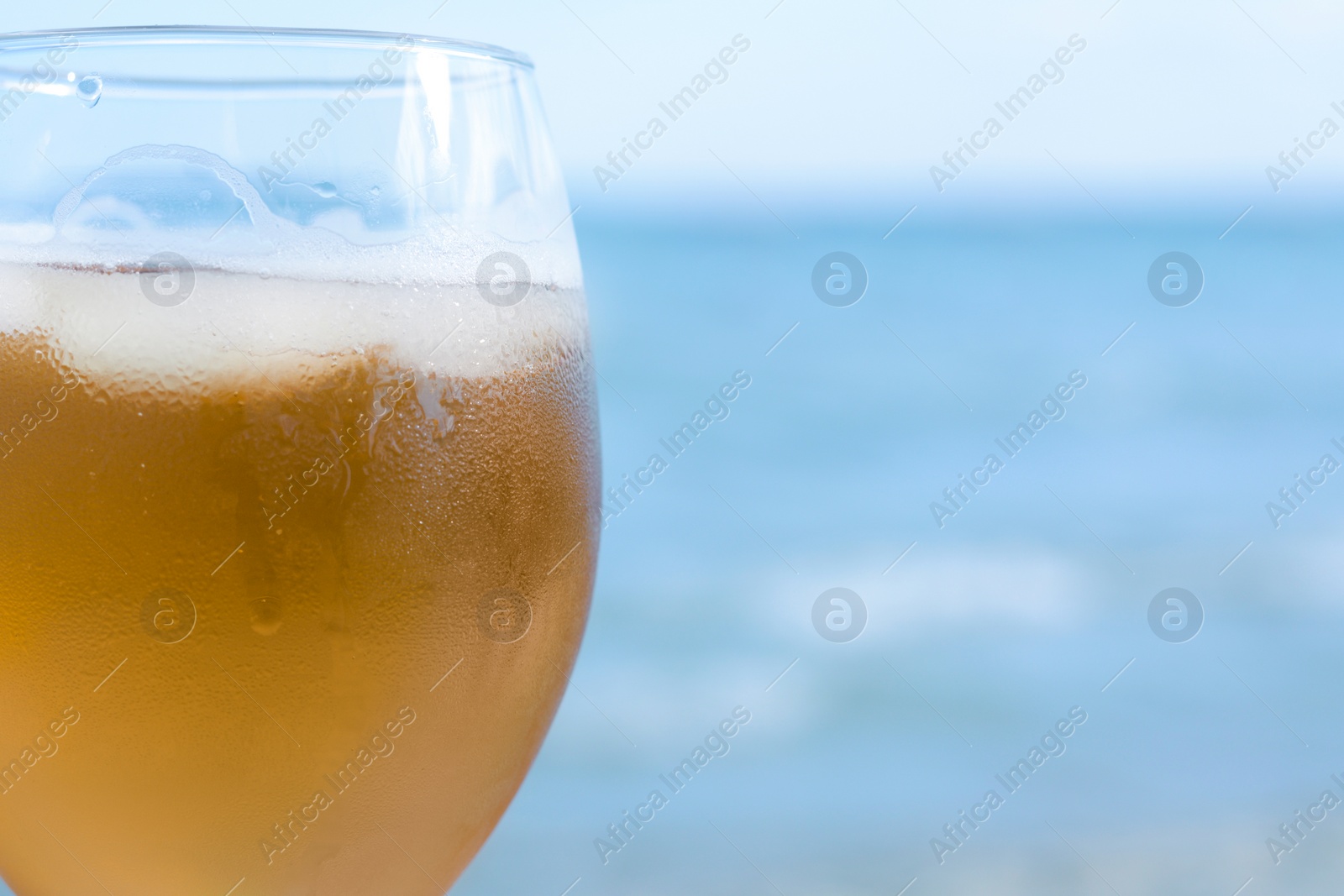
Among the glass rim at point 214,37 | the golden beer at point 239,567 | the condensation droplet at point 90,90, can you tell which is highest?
the glass rim at point 214,37

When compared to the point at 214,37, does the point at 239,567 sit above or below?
below

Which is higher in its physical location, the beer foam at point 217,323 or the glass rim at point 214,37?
the glass rim at point 214,37

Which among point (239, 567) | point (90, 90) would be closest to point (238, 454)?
point (239, 567)

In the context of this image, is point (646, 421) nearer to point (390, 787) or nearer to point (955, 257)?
point (955, 257)

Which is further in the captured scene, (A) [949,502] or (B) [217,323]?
(A) [949,502]

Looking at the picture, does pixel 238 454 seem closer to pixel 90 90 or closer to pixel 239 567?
pixel 239 567

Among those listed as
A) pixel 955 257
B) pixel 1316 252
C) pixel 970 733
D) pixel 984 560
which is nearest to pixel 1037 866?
pixel 970 733
